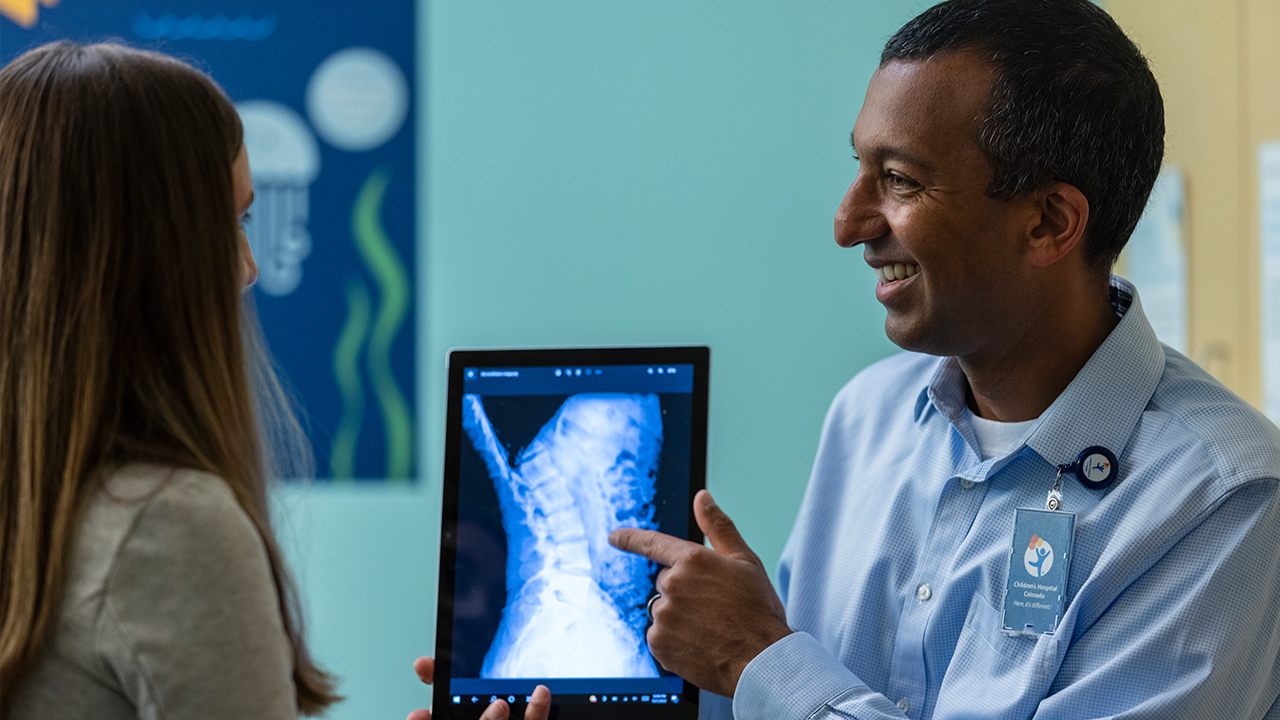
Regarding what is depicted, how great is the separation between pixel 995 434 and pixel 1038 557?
212 mm

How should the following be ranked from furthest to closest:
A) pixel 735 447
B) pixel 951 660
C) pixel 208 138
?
pixel 735 447 < pixel 951 660 < pixel 208 138

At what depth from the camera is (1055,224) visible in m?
1.30

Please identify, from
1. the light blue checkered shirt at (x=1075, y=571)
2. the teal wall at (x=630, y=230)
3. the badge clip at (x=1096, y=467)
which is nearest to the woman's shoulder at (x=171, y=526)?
the light blue checkered shirt at (x=1075, y=571)

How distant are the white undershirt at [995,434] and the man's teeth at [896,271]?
0.71 feet

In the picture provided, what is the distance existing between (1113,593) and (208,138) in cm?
104

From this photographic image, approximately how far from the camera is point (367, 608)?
2461 millimetres

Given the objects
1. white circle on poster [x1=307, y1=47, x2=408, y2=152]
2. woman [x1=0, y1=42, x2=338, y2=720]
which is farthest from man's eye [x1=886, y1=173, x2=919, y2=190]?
white circle on poster [x1=307, y1=47, x2=408, y2=152]

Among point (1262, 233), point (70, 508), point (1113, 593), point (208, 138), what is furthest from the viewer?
point (1262, 233)

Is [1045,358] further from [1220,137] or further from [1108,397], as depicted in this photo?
[1220,137]

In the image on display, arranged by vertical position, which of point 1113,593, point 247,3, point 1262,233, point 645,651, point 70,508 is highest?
point 247,3

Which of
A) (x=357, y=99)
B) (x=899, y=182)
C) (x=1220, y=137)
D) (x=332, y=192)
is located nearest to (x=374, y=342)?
(x=332, y=192)

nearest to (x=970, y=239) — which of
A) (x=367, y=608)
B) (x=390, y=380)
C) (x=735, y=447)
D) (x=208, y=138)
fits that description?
(x=208, y=138)

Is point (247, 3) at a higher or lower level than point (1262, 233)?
higher

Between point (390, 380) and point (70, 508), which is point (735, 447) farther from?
point (70, 508)
